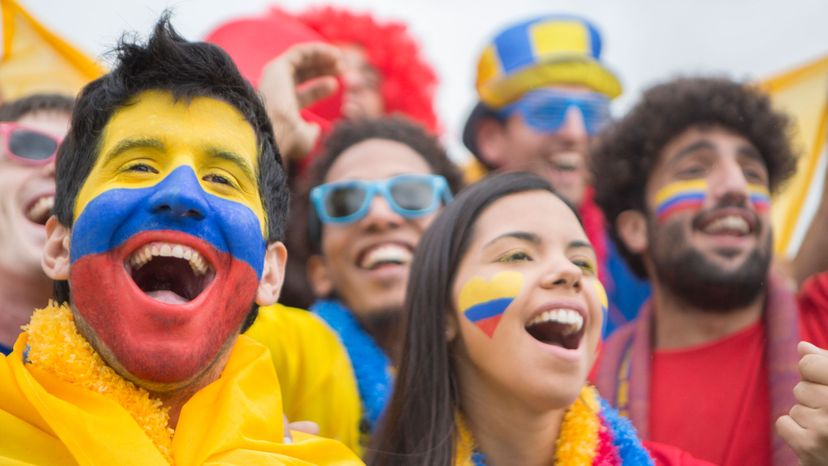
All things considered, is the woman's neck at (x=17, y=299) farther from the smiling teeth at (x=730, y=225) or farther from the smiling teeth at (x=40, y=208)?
the smiling teeth at (x=730, y=225)

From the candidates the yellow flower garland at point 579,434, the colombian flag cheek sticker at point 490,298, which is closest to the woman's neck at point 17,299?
the colombian flag cheek sticker at point 490,298

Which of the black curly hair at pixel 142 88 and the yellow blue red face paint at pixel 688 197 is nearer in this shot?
the black curly hair at pixel 142 88

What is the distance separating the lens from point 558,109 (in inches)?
213

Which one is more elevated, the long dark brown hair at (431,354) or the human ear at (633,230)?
the human ear at (633,230)

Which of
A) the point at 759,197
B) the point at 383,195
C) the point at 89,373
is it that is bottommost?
the point at 89,373

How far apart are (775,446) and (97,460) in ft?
7.32

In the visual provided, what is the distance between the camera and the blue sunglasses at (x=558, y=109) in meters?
5.41

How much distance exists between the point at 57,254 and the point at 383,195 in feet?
5.50

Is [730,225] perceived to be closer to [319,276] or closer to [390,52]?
[319,276]

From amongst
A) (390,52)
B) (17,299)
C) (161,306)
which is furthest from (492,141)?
(161,306)

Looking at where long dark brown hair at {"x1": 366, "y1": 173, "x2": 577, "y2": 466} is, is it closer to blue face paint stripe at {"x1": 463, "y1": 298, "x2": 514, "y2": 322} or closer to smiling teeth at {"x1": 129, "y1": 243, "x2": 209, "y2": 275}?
blue face paint stripe at {"x1": 463, "y1": 298, "x2": 514, "y2": 322}

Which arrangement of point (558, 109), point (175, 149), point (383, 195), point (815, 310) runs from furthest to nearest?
1. point (558, 109)
2. point (383, 195)
3. point (815, 310)
4. point (175, 149)

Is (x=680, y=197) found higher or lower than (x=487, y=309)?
higher

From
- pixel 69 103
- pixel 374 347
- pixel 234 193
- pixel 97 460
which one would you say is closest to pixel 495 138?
pixel 374 347
